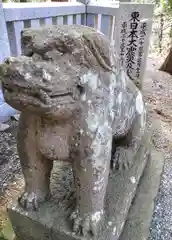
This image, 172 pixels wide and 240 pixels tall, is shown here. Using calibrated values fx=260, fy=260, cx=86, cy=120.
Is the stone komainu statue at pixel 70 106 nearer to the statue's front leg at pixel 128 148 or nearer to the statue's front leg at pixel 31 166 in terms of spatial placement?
the statue's front leg at pixel 31 166

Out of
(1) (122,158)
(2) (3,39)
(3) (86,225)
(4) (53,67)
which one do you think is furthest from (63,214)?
(2) (3,39)

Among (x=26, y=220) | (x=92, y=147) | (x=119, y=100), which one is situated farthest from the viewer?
(x=26, y=220)

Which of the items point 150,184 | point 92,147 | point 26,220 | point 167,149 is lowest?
point 167,149

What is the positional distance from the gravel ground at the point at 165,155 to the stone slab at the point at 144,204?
109 millimetres

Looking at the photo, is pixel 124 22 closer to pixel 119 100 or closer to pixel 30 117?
pixel 119 100

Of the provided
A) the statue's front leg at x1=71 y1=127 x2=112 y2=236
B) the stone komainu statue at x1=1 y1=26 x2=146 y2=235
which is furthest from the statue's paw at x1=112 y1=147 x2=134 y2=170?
the statue's front leg at x1=71 y1=127 x2=112 y2=236

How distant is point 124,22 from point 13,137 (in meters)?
1.43

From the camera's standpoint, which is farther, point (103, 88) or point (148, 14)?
point (148, 14)

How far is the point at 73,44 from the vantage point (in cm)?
69

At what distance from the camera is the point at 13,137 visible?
6.98 feet

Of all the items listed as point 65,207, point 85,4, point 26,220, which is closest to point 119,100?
point 65,207

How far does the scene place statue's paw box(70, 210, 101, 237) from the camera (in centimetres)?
91

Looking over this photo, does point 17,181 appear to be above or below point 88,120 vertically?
below

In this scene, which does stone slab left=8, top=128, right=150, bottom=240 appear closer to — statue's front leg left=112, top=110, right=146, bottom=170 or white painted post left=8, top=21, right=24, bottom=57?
statue's front leg left=112, top=110, right=146, bottom=170
